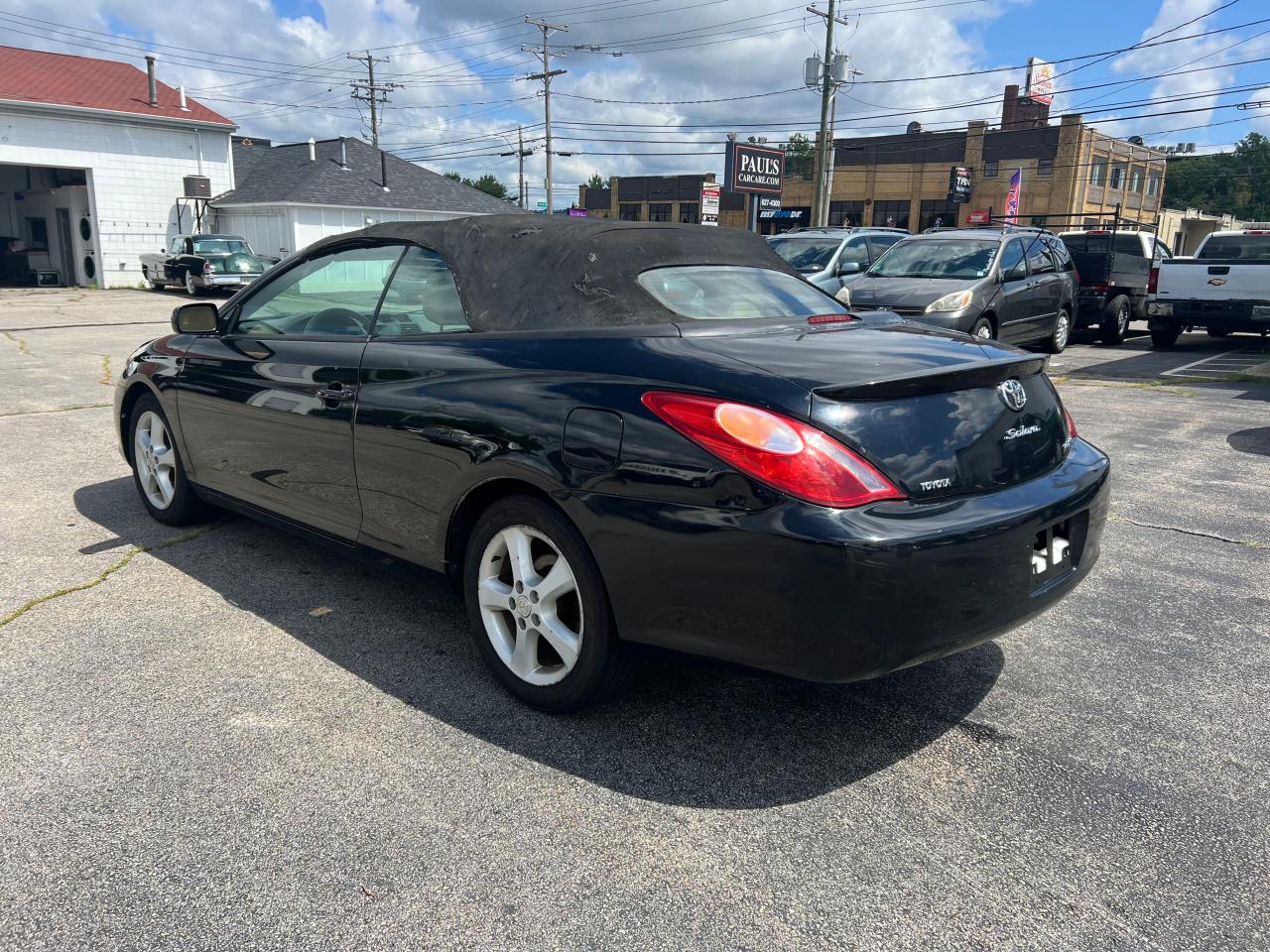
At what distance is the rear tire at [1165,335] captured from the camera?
1484 cm

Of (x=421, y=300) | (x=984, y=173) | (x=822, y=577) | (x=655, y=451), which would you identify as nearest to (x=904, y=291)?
(x=421, y=300)

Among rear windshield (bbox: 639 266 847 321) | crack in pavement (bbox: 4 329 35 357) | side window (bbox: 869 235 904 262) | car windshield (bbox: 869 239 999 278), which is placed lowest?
crack in pavement (bbox: 4 329 35 357)

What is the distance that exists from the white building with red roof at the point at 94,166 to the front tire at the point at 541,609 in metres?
35.4

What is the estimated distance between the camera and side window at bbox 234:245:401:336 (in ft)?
12.3

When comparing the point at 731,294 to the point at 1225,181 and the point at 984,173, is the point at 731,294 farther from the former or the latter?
the point at 1225,181

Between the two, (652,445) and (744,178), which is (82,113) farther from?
(652,445)

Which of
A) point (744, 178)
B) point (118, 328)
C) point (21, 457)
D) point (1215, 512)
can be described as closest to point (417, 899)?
point (1215, 512)

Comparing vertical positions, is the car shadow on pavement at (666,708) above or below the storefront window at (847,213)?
below

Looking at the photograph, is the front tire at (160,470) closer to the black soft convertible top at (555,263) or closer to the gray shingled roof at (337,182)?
the black soft convertible top at (555,263)

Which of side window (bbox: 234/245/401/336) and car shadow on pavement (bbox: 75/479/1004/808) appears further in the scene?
side window (bbox: 234/245/401/336)

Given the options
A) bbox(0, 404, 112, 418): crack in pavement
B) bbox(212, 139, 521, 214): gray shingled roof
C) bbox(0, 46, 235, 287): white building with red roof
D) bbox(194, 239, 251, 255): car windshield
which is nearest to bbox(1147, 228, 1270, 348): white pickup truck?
bbox(0, 404, 112, 418): crack in pavement

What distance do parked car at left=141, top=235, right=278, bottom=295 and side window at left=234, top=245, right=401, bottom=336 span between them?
23.5 metres

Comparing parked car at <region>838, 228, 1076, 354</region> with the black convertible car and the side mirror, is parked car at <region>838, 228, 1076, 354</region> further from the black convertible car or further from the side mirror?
the side mirror

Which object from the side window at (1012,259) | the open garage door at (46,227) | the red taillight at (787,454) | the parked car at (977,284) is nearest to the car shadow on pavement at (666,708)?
the red taillight at (787,454)
